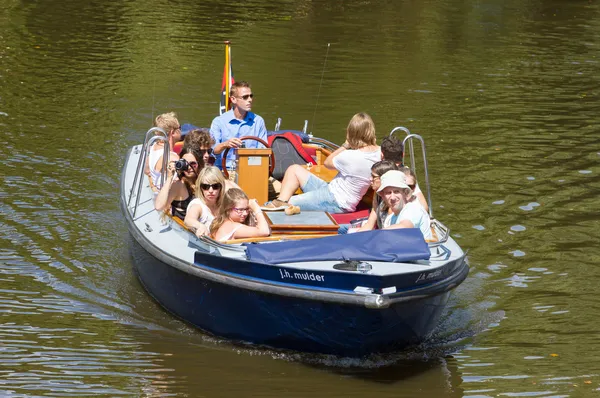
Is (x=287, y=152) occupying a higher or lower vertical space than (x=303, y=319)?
higher

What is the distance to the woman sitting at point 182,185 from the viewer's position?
7.89m

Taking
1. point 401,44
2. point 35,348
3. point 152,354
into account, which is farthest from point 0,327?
point 401,44

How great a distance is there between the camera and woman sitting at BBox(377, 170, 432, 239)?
7043 millimetres

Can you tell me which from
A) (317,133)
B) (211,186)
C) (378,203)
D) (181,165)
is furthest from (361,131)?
(317,133)

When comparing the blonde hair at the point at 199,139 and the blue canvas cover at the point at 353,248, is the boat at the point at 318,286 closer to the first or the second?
the blue canvas cover at the point at 353,248

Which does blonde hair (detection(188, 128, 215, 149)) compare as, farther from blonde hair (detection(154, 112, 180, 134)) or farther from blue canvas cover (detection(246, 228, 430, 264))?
blue canvas cover (detection(246, 228, 430, 264))

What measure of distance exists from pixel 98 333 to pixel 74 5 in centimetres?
1894

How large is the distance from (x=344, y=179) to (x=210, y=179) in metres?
1.40

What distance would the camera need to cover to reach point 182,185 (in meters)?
8.16

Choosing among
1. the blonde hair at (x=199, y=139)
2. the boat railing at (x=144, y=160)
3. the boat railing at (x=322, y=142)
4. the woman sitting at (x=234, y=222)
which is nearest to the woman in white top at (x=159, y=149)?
the boat railing at (x=144, y=160)

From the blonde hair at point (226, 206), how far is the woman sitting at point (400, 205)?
1.10 metres

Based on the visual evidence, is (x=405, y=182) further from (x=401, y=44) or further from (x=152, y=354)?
(x=401, y=44)

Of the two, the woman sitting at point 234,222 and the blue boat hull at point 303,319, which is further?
the woman sitting at point 234,222

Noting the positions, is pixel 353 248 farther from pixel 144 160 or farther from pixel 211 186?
pixel 144 160
